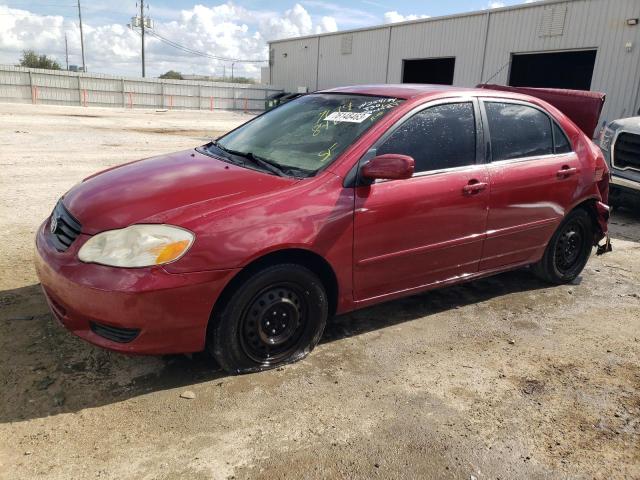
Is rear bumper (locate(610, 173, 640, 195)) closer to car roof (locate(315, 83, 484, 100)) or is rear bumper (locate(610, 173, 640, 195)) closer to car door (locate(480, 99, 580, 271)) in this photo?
car door (locate(480, 99, 580, 271))

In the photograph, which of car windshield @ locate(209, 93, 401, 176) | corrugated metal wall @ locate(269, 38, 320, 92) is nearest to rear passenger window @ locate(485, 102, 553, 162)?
car windshield @ locate(209, 93, 401, 176)

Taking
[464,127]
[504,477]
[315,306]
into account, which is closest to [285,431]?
[315,306]

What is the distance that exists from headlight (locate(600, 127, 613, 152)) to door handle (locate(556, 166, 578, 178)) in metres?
Result: 4.03

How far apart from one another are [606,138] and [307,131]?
243 inches

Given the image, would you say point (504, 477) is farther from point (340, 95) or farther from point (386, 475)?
point (340, 95)

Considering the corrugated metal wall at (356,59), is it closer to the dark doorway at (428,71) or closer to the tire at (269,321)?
the dark doorway at (428,71)

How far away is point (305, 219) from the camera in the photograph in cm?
287

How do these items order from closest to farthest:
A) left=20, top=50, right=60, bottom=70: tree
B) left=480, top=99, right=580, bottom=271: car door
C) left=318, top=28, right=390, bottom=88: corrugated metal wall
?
1. left=480, top=99, right=580, bottom=271: car door
2. left=318, top=28, right=390, bottom=88: corrugated metal wall
3. left=20, top=50, right=60, bottom=70: tree

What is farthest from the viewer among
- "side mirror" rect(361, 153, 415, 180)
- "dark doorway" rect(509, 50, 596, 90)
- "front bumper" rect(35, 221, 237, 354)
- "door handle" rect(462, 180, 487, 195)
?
"dark doorway" rect(509, 50, 596, 90)

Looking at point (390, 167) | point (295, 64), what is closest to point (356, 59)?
point (295, 64)

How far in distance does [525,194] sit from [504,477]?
235cm

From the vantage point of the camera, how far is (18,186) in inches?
294

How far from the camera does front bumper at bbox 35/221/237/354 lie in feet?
8.20

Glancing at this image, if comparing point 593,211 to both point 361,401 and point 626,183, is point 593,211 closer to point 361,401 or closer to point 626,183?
point 361,401
